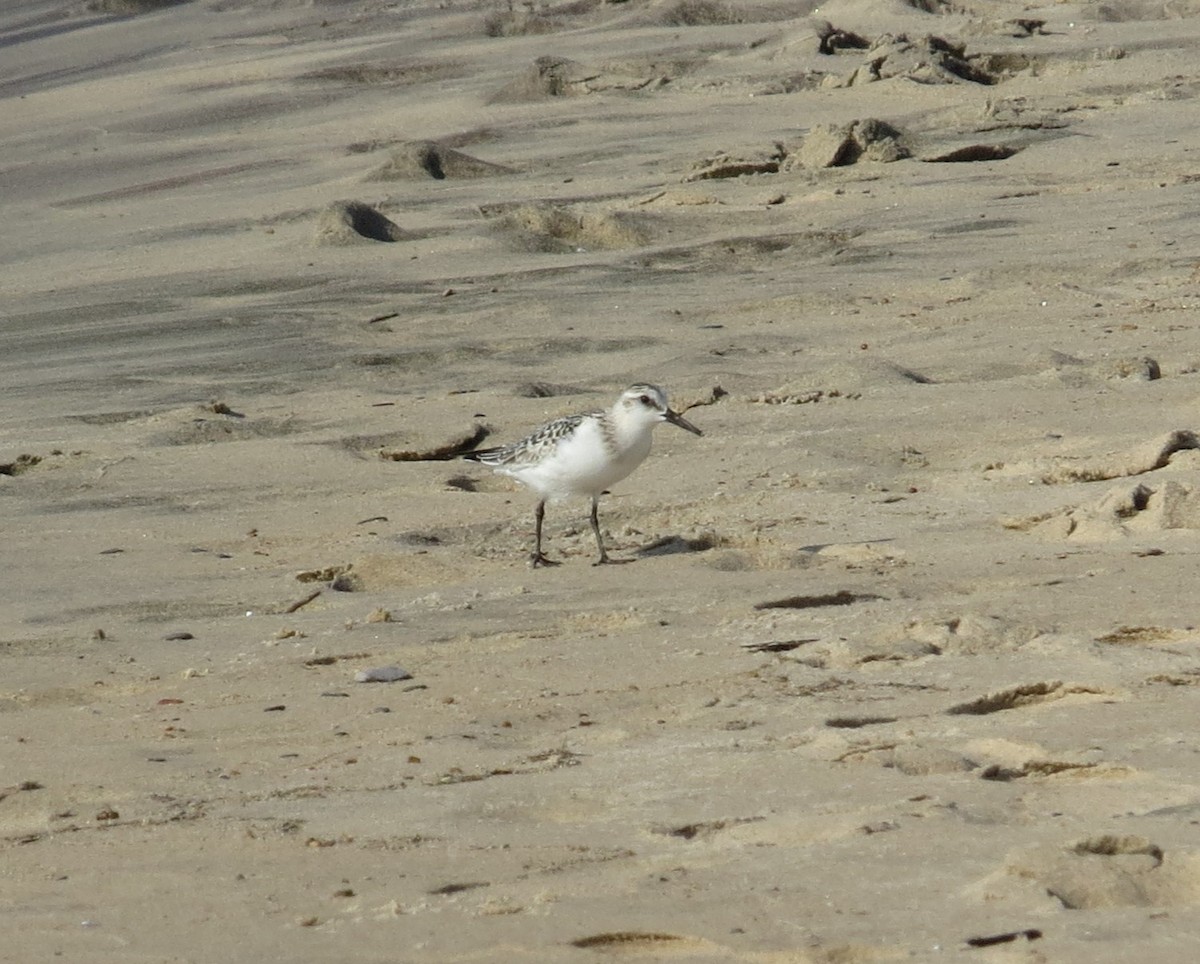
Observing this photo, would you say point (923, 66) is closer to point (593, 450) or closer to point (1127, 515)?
point (593, 450)

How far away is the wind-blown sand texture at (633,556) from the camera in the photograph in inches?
155

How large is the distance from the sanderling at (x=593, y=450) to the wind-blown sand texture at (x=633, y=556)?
0.23m

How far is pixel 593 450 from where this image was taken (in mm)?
7227

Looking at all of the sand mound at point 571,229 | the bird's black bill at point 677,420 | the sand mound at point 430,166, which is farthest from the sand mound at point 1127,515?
the sand mound at point 430,166

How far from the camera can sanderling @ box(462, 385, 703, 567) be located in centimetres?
723

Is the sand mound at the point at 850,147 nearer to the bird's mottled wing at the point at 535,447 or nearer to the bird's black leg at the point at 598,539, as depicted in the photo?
the bird's mottled wing at the point at 535,447

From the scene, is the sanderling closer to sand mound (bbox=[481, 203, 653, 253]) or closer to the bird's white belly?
the bird's white belly

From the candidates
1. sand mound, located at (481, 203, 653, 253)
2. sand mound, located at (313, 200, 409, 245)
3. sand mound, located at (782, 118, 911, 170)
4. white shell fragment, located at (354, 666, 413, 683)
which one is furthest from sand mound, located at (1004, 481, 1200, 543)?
sand mound, located at (782, 118, 911, 170)

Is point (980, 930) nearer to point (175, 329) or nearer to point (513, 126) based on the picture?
point (175, 329)

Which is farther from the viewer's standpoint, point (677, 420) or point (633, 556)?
point (677, 420)

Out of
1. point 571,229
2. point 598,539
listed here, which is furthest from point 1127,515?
point 571,229

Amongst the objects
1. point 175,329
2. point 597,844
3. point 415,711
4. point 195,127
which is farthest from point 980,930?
point 195,127

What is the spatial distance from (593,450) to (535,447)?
0.39m

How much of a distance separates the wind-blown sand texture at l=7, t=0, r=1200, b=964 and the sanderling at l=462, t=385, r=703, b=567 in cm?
23
